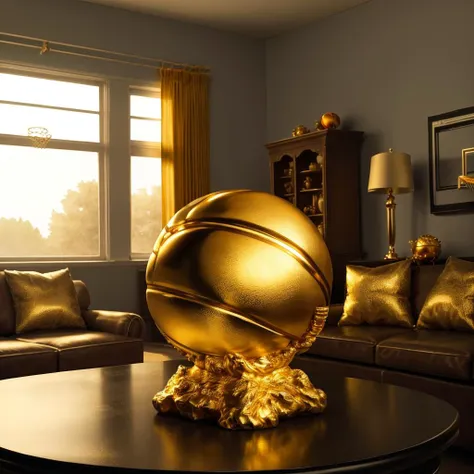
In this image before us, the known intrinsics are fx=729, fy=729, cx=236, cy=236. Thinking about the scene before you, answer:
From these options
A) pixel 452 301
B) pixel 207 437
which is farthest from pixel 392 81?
pixel 207 437

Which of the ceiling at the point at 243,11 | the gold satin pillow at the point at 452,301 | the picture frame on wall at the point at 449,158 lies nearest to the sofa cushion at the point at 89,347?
the gold satin pillow at the point at 452,301

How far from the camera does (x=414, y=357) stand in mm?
3748

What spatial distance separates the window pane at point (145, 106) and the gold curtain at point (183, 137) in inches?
5.6

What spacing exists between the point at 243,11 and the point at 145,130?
1.46 metres

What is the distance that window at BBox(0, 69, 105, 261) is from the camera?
6328 mm

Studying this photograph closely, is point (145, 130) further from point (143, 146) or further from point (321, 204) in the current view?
point (321, 204)

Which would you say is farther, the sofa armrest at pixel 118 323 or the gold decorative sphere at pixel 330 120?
the gold decorative sphere at pixel 330 120

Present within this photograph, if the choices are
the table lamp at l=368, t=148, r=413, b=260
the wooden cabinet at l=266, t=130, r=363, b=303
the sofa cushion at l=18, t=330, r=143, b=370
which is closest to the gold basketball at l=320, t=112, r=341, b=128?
the wooden cabinet at l=266, t=130, r=363, b=303

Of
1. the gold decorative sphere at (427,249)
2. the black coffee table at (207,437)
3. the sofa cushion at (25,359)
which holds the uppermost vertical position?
the gold decorative sphere at (427,249)

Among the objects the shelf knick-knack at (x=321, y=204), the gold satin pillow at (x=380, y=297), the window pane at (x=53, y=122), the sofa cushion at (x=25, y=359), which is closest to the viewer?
the sofa cushion at (x=25, y=359)

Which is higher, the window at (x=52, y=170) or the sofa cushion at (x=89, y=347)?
the window at (x=52, y=170)

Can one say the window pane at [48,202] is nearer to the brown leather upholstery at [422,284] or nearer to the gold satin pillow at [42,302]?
the gold satin pillow at [42,302]

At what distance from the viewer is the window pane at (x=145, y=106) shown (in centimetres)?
696

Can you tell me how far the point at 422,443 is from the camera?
1.09 metres
